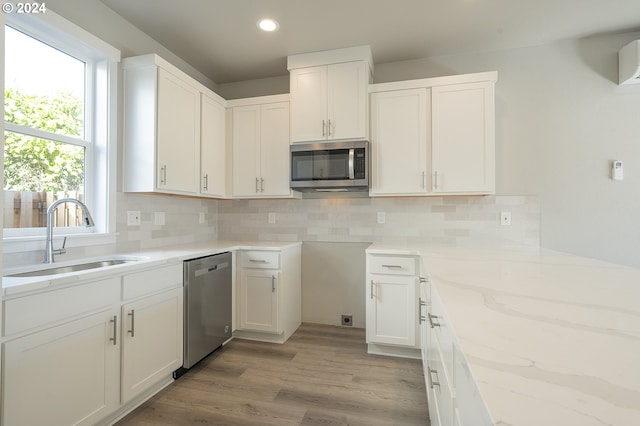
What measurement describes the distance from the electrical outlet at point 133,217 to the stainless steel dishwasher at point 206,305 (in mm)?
637

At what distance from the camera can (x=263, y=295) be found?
2758mm

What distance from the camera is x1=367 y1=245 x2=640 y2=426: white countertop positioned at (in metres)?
0.42

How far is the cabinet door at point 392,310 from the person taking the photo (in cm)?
243

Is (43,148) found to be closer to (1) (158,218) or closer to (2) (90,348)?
(1) (158,218)

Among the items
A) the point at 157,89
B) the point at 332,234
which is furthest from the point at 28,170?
the point at 332,234

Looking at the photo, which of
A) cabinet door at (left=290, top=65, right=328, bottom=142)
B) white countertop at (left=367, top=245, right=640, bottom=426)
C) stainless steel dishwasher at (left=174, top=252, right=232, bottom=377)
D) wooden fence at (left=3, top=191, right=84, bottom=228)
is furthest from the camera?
cabinet door at (left=290, top=65, right=328, bottom=142)

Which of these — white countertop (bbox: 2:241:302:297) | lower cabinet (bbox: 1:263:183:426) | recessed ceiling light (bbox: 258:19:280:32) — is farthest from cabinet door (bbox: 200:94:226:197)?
lower cabinet (bbox: 1:263:183:426)

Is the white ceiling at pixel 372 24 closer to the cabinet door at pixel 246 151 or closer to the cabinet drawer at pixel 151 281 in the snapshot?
the cabinet door at pixel 246 151

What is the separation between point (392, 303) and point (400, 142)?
1406 millimetres

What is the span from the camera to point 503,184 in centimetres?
280

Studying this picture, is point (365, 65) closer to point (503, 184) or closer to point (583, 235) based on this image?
point (503, 184)

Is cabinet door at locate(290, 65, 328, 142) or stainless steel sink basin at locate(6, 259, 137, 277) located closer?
stainless steel sink basin at locate(6, 259, 137, 277)

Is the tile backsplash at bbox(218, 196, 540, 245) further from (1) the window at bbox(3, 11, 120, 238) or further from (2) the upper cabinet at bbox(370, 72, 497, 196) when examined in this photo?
(1) the window at bbox(3, 11, 120, 238)

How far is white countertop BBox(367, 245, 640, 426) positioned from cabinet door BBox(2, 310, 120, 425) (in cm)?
165
